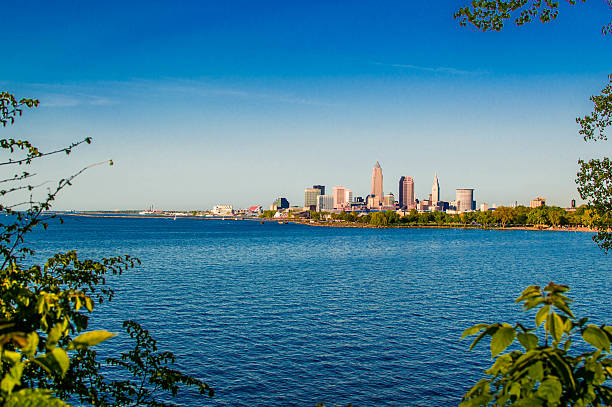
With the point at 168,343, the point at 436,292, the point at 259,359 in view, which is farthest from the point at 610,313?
the point at 168,343

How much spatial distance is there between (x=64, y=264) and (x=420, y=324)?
38.1 metres

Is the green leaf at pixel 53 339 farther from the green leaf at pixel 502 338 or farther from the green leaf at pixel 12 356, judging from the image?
the green leaf at pixel 502 338

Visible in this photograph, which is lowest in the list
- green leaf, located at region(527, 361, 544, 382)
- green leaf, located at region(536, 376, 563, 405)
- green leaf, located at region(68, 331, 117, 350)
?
green leaf, located at region(536, 376, 563, 405)

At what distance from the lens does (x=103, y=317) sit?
1742 inches

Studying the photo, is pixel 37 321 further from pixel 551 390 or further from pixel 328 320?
pixel 328 320

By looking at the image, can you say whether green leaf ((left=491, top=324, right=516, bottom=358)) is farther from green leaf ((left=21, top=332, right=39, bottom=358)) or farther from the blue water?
the blue water

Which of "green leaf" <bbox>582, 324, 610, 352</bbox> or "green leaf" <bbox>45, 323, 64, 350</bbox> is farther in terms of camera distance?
"green leaf" <bbox>582, 324, 610, 352</bbox>

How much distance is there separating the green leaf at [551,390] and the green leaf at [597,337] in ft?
1.47

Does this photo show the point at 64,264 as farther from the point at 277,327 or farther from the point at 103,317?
the point at 103,317

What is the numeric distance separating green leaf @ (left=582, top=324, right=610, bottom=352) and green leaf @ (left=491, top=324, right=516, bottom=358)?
619mm

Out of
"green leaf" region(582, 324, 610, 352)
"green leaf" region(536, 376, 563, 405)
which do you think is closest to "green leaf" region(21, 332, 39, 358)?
"green leaf" region(536, 376, 563, 405)

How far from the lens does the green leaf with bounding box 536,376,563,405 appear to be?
3859 millimetres

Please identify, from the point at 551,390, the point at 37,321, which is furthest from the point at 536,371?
the point at 37,321

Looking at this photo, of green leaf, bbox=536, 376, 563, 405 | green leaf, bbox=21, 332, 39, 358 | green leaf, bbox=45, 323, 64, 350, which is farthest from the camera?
green leaf, bbox=536, 376, 563, 405
